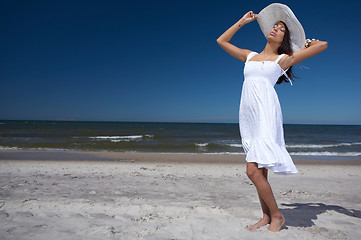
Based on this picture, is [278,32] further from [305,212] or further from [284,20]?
[305,212]

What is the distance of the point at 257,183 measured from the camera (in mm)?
2533

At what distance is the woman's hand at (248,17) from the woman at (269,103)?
0.13 m


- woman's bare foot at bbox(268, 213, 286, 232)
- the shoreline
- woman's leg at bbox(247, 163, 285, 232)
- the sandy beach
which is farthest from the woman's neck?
the shoreline

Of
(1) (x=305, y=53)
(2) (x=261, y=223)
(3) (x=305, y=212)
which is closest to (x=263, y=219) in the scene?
(2) (x=261, y=223)

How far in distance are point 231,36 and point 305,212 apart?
2.48 m

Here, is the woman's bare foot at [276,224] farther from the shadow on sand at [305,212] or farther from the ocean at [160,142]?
the ocean at [160,142]

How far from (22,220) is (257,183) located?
8.42 ft

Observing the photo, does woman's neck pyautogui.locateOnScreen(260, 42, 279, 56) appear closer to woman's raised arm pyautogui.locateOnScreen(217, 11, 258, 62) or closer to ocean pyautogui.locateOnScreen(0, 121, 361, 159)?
woman's raised arm pyautogui.locateOnScreen(217, 11, 258, 62)

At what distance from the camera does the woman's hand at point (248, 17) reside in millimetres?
2785

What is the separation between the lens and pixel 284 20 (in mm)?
2561

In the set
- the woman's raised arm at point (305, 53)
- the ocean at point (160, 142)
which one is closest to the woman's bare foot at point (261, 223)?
the woman's raised arm at point (305, 53)

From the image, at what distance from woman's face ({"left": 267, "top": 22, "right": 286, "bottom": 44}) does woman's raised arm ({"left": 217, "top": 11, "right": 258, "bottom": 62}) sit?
0.27 metres

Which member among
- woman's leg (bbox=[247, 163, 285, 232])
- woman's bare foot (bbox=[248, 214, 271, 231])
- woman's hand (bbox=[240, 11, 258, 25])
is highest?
woman's hand (bbox=[240, 11, 258, 25])

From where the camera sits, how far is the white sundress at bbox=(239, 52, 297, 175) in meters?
2.39
